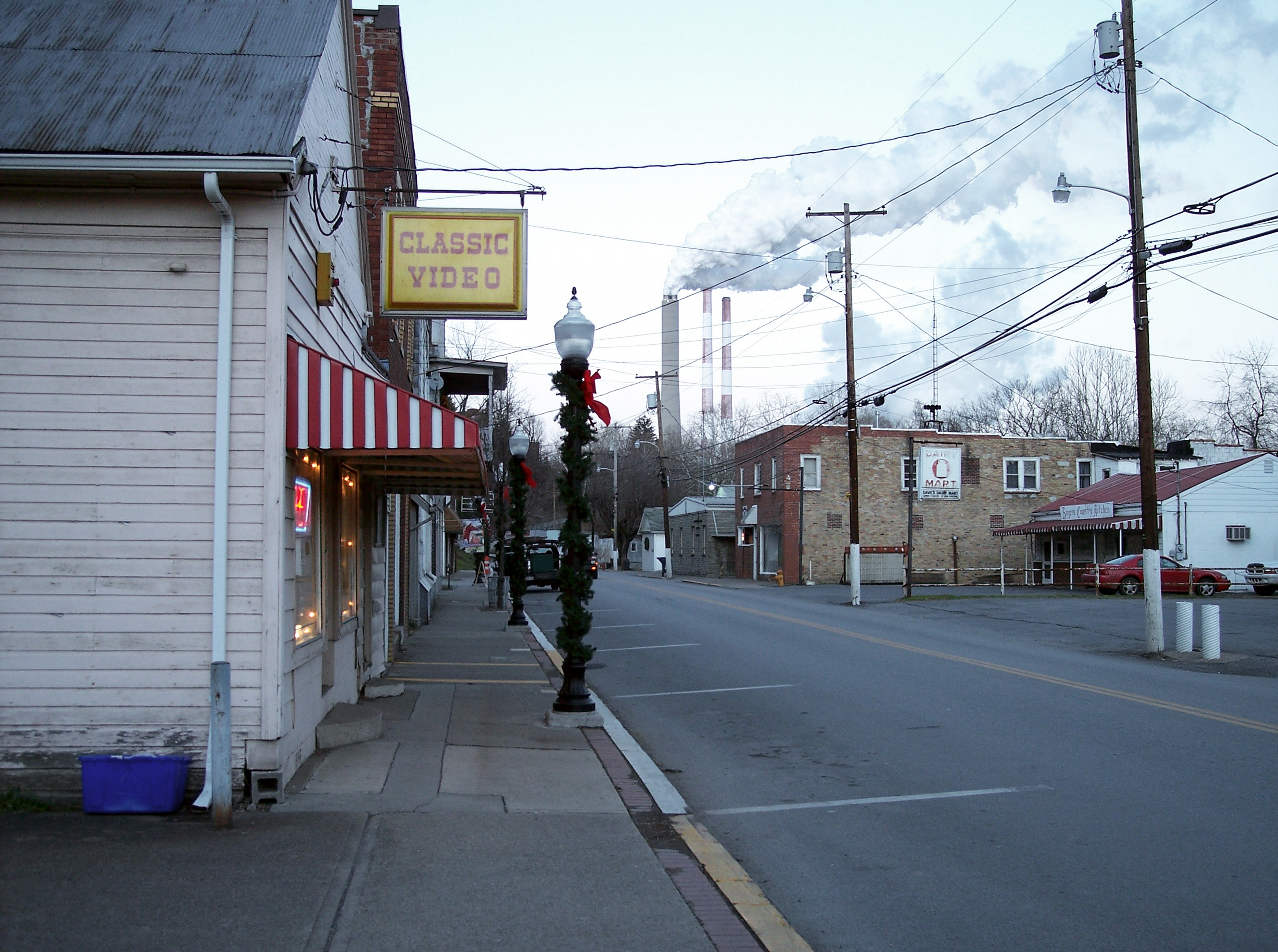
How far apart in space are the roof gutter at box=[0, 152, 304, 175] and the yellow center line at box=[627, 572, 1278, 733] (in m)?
9.58

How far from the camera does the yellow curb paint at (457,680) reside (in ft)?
43.8

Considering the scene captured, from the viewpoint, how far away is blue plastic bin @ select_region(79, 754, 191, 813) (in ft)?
20.6

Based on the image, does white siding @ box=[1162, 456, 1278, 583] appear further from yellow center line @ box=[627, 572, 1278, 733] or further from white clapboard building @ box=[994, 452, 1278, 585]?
yellow center line @ box=[627, 572, 1278, 733]

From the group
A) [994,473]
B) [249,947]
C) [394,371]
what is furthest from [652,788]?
[994,473]

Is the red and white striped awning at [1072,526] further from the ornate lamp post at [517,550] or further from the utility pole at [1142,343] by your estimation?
the ornate lamp post at [517,550]

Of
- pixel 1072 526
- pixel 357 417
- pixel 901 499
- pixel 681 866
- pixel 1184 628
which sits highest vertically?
pixel 901 499

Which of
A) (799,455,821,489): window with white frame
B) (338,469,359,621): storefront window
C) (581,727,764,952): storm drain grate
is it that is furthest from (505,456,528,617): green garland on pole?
(799,455,821,489): window with white frame

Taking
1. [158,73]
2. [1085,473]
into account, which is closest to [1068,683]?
[158,73]

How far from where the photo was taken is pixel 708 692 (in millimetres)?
13430

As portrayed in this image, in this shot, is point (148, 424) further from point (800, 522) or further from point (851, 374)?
point (800, 522)

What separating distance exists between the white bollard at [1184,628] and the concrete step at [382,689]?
484 inches

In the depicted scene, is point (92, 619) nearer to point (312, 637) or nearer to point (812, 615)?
point (312, 637)

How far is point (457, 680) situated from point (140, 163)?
8489 millimetres

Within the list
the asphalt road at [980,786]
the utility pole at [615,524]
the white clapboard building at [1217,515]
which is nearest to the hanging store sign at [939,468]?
the white clapboard building at [1217,515]
